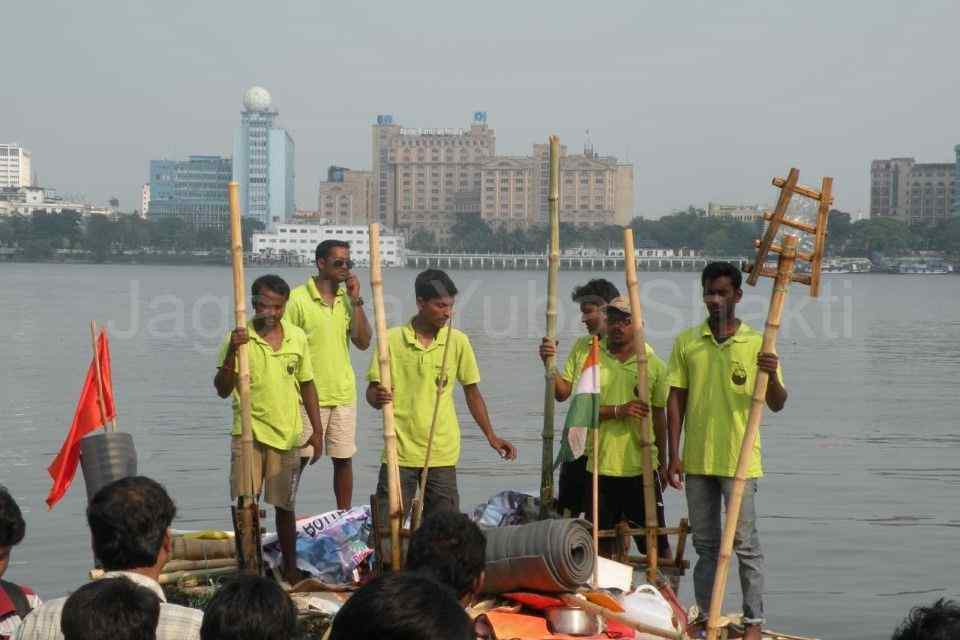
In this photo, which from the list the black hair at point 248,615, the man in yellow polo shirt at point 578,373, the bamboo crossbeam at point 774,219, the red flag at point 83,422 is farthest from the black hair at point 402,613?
the red flag at point 83,422

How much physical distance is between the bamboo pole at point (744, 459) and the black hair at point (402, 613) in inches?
144

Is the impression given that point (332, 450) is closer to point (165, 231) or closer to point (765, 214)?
point (765, 214)

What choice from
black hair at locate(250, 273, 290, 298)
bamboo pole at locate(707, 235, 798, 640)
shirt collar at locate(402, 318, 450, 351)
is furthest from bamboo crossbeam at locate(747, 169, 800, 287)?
black hair at locate(250, 273, 290, 298)

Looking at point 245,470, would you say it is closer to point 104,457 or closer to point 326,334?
point 104,457

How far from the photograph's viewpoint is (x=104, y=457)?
8180 mm

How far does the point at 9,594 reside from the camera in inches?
207

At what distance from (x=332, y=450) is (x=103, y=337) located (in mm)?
1838

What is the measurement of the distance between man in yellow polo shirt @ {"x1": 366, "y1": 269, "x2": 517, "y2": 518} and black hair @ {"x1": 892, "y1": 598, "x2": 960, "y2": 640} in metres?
5.10

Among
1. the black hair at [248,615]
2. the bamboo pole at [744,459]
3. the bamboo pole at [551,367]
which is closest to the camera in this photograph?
the black hair at [248,615]

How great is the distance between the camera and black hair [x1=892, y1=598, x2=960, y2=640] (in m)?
3.28

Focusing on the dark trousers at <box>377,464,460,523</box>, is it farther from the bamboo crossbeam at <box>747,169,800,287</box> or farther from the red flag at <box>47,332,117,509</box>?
the bamboo crossbeam at <box>747,169,800,287</box>

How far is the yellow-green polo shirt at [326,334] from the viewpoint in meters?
A: 9.67

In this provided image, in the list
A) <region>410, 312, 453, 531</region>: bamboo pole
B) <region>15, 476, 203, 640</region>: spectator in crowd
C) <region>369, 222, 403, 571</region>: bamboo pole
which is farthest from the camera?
<region>410, 312, 453, 531</region>: bamboo pole

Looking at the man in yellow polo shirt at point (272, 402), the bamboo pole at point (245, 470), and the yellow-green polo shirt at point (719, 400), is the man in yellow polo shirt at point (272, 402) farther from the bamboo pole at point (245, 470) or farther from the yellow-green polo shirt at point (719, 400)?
the yellow-green polo shirt at point (719, 400)
